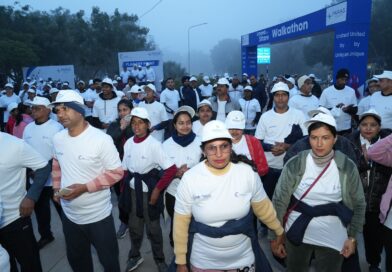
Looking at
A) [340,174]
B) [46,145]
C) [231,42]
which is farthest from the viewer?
[231,42]

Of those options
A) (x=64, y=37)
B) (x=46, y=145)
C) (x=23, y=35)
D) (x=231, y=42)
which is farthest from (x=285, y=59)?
(x=231, y=42)

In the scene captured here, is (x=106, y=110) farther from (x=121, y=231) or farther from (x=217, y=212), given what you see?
(x=217, y=212)

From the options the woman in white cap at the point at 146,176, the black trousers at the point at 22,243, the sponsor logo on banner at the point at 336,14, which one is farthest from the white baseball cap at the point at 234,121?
the sponsor logo on banner at the point at 336,14

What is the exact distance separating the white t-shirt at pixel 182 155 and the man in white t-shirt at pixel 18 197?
1.43 meters

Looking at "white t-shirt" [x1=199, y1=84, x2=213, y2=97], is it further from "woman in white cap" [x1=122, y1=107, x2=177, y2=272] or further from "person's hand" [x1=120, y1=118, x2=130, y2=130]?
"woman in white cap" [x1=122, y1=107, x2=177, y2=272]

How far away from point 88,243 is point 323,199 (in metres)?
2.38

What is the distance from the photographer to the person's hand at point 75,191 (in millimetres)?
3103

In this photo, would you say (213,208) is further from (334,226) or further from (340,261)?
(340,261)

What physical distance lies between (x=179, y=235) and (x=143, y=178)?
1.49 m

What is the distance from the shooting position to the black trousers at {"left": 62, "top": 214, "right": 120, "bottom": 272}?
338 centimetres

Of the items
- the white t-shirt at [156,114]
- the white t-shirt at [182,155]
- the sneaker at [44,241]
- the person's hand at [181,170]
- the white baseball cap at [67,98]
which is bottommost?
the sneaker at [44,241]

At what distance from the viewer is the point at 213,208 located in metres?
2.55

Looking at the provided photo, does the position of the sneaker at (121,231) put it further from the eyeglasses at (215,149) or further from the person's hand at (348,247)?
the person's hand at (348,247)

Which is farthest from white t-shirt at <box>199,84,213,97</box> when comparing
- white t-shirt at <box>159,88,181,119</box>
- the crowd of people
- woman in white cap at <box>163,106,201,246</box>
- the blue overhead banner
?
woman in white cap at <box>163,106,201,246</box>
